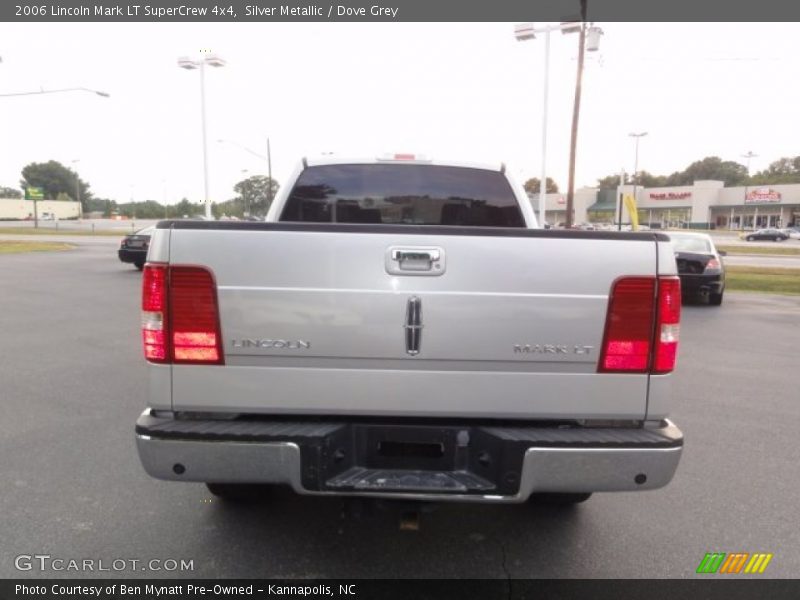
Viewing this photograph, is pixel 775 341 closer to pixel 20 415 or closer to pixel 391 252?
pixel 391 252

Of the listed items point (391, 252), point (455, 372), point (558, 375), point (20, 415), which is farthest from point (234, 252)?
point (20, 415)

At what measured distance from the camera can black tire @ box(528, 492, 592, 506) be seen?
3.30 metres

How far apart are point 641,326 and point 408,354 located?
97 centimetres

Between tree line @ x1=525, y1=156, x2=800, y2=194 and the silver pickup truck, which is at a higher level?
tree line @ x1=525, y1=156, x2=800, y2=194

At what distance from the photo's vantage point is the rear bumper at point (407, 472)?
7.51 feet

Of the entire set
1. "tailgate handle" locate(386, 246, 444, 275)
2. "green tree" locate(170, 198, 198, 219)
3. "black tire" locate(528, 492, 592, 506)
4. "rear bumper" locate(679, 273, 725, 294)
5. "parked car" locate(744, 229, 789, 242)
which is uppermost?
"green tree" locate(170, 198, 198, 219)

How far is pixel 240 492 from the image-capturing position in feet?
10.9

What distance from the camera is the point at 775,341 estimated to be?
8.78 metres

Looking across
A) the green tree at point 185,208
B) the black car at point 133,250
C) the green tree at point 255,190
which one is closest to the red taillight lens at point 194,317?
the black car at point 133,250

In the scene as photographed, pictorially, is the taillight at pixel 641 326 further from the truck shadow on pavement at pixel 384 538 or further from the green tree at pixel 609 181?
the green tree at pixel 609 181

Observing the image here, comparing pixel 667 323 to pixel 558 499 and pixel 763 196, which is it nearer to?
pixel 558 499

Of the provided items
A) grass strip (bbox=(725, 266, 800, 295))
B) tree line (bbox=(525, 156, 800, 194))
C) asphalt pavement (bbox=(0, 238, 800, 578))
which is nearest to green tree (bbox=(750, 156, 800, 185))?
tree line (bbox=(525, 156, 800, 194))
